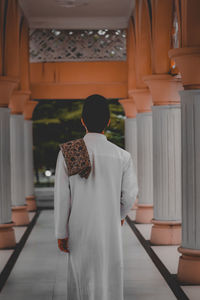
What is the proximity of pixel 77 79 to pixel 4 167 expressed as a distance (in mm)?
5412

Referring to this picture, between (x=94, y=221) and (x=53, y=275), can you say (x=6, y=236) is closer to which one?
(x=53, y=275)

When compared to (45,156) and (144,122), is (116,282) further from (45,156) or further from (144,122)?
(45,156)

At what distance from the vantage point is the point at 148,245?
29.0ft

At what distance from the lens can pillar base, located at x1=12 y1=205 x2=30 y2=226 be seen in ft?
37.9

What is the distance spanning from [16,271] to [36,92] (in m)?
7.07

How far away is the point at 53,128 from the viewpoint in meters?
22.5

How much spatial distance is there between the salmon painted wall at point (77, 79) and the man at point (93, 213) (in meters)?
9.99

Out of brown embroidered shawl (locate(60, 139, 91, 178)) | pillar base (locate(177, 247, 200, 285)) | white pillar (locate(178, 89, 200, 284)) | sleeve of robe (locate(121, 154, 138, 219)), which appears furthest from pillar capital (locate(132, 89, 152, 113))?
brown embroidered shawl (locate(60, 139, 91, 178))

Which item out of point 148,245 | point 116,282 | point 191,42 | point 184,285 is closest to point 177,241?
point 148,245

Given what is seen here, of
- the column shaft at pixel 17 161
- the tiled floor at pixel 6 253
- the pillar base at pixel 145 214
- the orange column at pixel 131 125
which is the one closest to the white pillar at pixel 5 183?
the tiled floor at pixel 6 253

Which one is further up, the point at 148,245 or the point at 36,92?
the point at 36,92

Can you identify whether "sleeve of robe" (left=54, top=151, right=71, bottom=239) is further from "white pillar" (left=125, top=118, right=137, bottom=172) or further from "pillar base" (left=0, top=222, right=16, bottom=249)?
"white pillar" (left=125, top=118, right=137, bottom=172)

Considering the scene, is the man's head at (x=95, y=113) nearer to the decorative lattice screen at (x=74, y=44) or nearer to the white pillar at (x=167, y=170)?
the white pillar at (x=167, y=170)

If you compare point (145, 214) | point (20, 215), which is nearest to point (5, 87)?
point (20, 215)
